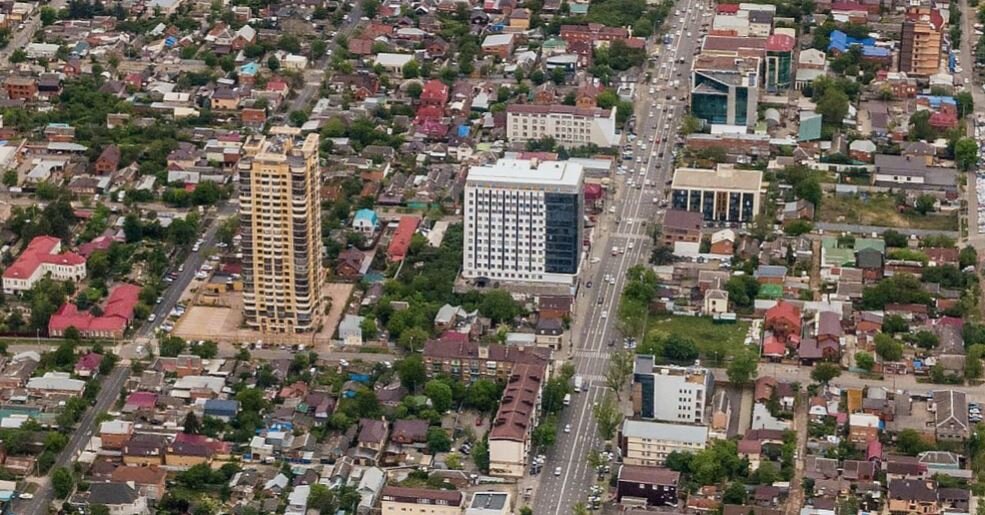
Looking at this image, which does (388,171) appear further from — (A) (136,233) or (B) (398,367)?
(B) (398,367)

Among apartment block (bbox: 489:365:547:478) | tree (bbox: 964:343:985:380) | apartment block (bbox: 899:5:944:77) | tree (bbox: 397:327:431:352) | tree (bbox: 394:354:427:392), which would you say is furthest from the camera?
apartment block (bbox: 899:5:944:77)

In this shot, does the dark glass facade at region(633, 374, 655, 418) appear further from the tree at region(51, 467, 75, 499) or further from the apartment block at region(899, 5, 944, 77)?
the apartment block at region(899, 5, 944, 77)

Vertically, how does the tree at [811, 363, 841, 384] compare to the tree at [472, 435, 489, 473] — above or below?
below

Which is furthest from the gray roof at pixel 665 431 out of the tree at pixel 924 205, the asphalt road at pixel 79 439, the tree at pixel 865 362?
the tree at pixel 924 205

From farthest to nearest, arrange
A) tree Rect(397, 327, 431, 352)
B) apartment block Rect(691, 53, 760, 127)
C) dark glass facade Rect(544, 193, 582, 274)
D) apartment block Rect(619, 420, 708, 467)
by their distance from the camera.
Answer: apartment block Rect(691, 53, 760, 127) → dark glass facade Rect(544, 193, 582, 274) → tree Rect(397, 327, 431, 352) → apartment block Rect(619, 420, 708, 467)

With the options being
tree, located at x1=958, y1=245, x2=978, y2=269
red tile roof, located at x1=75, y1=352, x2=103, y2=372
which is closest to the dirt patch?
red tile roof, located at x1=75, y1=352, x2=103, y2=372

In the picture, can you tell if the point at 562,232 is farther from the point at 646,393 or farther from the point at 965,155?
the point at 965,155

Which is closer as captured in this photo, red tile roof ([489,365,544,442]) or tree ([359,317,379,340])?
red tile roof ([489,365,544,442])

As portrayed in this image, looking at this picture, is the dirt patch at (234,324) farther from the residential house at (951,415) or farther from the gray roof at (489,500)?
the residential house at (951,415)

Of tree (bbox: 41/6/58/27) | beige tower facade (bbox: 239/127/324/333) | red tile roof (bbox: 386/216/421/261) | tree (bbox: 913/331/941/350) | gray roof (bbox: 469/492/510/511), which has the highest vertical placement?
beige tower facade (bbox: 239/127/324/333)
